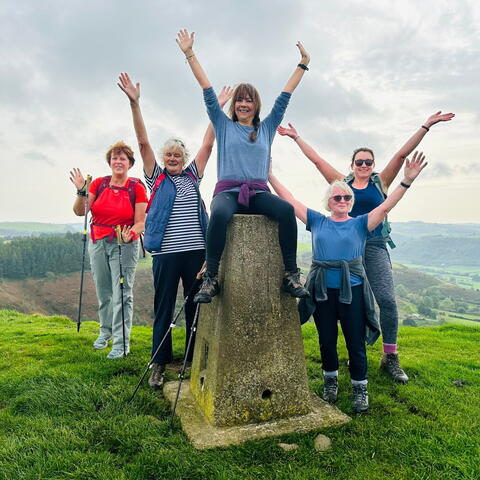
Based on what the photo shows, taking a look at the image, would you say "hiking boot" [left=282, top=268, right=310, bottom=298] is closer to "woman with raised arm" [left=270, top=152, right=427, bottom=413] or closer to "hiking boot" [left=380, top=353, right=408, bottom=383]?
"woman with raised arm" [left=270, top=152, right=427, bottom=413]

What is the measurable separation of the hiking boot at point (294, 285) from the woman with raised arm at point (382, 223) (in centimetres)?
163

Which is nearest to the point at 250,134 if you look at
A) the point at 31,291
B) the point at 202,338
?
the point at 202,338

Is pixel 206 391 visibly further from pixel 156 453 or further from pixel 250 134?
pixel 250 134

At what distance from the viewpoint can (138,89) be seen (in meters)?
5.48

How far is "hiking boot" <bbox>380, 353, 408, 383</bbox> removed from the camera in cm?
575

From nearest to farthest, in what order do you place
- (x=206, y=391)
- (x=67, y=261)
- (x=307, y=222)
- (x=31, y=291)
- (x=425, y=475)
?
(x=425, y=475)
(x=206, y=391)
(x=307, y=222)
(x=31, y=291)
(x=67, y=261)

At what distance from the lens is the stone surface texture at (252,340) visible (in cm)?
449

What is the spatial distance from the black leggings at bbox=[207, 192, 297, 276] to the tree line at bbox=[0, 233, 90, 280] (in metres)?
103

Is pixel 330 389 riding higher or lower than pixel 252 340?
lower

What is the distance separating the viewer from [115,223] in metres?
6.49

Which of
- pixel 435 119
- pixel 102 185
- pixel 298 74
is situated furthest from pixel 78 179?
pixel 435 119

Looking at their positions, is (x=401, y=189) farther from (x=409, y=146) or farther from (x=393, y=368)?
(x=393, y=368)

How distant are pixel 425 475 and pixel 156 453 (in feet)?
8.99

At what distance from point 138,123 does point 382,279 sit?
4.37 meters
